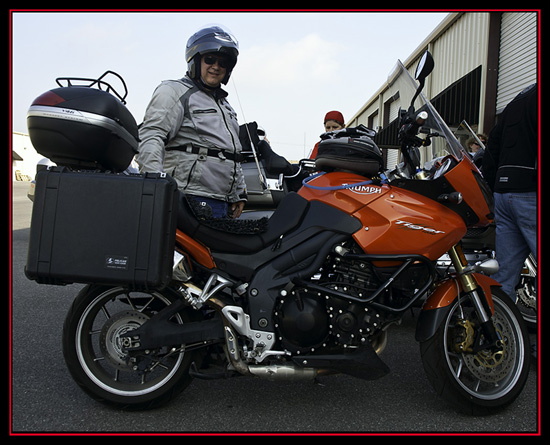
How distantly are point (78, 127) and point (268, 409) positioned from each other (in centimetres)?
171

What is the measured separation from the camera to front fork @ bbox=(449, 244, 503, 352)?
7.90 ft

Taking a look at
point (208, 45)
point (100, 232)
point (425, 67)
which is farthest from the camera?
point (208, 45)

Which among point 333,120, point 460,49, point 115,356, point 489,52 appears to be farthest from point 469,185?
point 460,49

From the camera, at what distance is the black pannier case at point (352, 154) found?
7.89ft

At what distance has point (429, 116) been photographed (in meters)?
2.60

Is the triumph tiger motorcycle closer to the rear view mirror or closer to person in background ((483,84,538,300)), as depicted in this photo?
the rear view mirror

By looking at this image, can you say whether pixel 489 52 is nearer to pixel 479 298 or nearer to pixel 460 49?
pixel 460 49

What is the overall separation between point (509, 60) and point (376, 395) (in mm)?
9196

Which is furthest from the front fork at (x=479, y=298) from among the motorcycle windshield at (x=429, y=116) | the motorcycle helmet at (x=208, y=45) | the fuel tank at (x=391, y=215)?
the motorcycle helmet at (x=208, y=45)

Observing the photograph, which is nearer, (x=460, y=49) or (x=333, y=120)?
(x=333, y=120)

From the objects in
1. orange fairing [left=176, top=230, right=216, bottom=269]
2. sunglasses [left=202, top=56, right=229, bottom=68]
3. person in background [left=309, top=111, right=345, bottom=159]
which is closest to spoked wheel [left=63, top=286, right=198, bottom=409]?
orange fairing [left=176, top=230, right=216, bottom=269]

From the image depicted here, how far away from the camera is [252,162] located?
217 inches

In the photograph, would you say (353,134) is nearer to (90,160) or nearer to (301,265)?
(301,265)

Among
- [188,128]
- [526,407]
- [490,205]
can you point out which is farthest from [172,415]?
[490,205]
